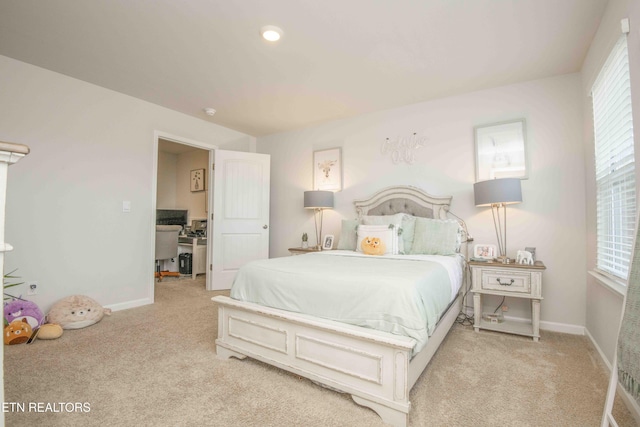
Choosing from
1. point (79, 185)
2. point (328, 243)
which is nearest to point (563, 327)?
point (328, 243)

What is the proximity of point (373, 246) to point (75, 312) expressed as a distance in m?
2.90

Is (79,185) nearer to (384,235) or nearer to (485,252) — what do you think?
(384,235)

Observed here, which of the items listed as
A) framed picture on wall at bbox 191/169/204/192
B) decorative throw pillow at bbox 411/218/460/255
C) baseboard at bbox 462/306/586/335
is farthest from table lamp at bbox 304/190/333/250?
framed picture on wall at bbox 191/169/204/192

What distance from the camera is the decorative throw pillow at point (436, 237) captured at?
3020mm

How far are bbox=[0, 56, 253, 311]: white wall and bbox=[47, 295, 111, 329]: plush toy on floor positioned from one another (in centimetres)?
23

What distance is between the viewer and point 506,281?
2754 millimetres

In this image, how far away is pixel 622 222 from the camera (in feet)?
6.46

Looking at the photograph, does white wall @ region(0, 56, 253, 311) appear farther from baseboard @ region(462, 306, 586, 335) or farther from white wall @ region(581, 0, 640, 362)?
white wall @ region(581, 0, 640, 362)

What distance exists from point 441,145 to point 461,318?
1924 mm

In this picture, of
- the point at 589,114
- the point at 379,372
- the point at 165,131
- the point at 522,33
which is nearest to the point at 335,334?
the point at 379,372

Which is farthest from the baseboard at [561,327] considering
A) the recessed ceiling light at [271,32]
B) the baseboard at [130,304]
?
the baseboard at [130,304]

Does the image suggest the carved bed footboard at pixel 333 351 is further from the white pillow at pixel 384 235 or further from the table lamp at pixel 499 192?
the table lamp at pixel 499 192

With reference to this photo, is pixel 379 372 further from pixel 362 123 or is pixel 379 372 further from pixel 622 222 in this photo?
pixel 362 123

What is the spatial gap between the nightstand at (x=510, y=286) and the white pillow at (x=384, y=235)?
736mm
